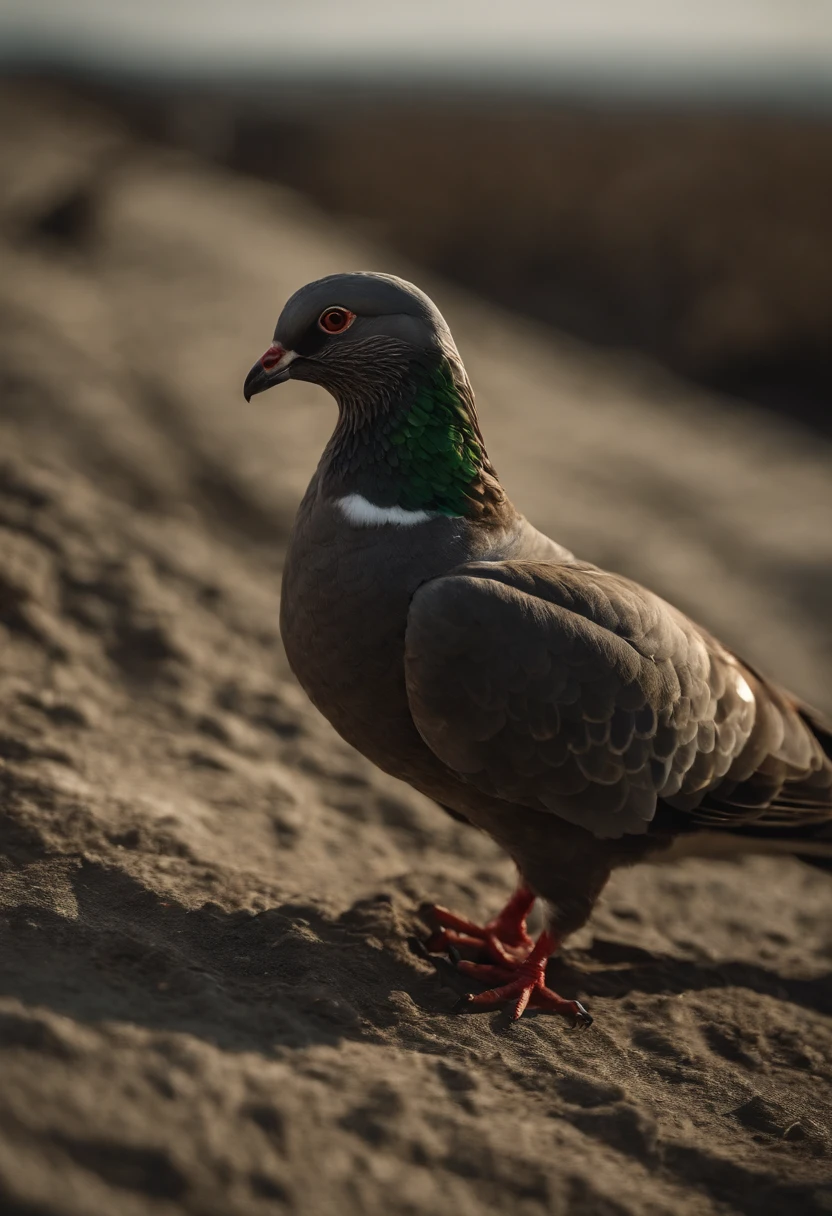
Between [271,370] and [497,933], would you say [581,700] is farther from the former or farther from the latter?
[271,370]

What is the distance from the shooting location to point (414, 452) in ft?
13.2

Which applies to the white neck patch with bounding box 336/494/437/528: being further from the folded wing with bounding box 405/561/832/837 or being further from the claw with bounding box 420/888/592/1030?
the claw with bounding box 420/888/592/1030

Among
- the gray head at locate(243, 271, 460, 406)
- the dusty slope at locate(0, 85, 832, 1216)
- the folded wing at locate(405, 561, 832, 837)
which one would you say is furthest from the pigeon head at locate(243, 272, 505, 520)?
the dusty slope at locate(0, 85, 832, 1216)

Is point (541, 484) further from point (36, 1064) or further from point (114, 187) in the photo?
point (114, 187)

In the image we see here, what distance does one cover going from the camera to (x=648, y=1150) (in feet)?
10.3

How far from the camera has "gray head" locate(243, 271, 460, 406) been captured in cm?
395

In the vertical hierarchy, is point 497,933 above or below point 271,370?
below

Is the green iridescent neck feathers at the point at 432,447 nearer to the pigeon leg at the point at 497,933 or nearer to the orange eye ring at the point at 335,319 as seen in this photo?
the orange eye ring at the point at 335,319

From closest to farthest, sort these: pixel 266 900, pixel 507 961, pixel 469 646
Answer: pixel 469 646
pixel 266 900
pixel 507 961

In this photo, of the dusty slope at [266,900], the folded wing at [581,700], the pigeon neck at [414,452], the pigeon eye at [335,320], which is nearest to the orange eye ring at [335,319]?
the pigeon eye at [335,320]

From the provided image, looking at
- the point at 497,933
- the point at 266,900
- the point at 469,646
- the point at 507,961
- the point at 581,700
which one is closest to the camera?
the point at 469,646

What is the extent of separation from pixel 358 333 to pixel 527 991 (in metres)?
2.36

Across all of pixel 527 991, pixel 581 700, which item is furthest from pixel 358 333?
pixel 527 991

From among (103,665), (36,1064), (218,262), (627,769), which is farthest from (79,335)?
(36,1064)
